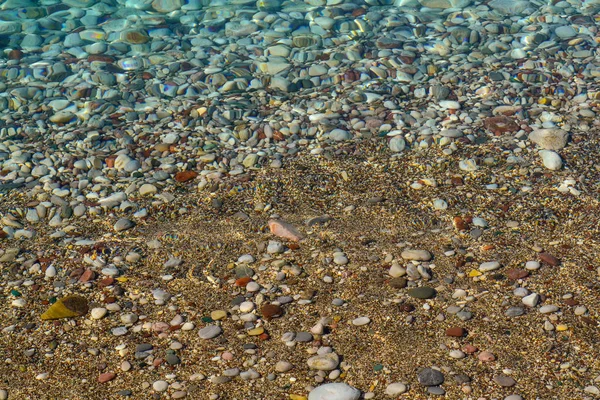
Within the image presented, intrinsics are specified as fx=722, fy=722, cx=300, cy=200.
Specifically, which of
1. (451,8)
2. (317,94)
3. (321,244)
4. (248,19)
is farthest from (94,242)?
(451,8)

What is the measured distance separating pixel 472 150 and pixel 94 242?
80.4 inches

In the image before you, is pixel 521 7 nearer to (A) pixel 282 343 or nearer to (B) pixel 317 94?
(B) pixel 317 94

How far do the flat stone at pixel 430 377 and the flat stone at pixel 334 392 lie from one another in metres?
0.23

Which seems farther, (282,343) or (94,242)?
(94,242)

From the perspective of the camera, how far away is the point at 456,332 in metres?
2.73

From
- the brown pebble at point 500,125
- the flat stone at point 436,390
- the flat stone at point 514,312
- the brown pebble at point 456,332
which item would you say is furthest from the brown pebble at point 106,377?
the brown pebble at point 500,125

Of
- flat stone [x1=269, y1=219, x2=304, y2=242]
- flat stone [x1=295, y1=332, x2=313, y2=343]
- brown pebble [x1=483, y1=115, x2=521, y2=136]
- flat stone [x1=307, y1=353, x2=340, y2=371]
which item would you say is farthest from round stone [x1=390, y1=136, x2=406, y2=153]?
flat stone [x1=307, y1=353, x2=340, y2=371]

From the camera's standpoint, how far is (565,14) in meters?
5.89

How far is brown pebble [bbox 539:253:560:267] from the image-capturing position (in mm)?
3062

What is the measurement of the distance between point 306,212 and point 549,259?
1153 millimetres

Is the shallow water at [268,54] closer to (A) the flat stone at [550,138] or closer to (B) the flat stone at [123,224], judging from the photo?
(A) the flat stone at [550,138]

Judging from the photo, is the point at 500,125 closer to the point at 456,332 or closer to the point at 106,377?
the point at 456,332

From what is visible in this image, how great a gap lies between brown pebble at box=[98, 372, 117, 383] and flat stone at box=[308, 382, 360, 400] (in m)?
0.74

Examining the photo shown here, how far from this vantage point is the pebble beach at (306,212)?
2666 mm
